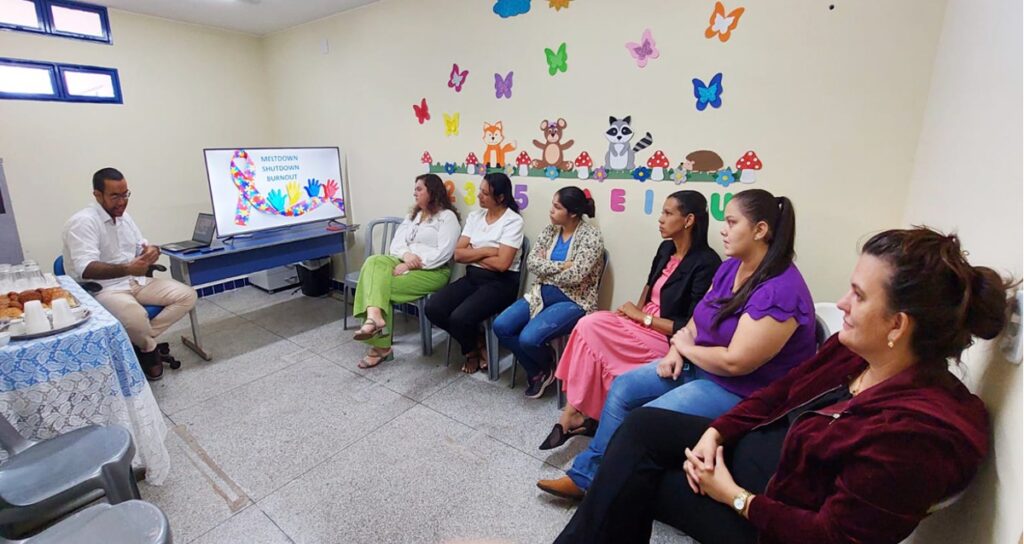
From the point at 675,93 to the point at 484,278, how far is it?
149cm

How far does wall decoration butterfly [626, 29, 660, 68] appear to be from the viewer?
2273mm

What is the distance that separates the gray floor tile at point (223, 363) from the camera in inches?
103

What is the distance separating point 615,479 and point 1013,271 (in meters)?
0.98

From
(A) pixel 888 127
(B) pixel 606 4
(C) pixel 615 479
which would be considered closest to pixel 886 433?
(C) pixel 615 479

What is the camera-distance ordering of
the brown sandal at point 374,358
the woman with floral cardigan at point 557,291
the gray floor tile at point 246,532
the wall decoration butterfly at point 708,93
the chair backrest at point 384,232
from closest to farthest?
1. the gray floor tile at point 246,532
2. the wall decoration butterfly at point 708,93
3. the woman with floral cardigan at point 557,291
4. the brown sandal at point 374,358
5. the chair backrest at point 384,232

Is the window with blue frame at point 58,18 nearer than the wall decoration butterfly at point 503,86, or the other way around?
the wall decoration butterfly at point 503,86

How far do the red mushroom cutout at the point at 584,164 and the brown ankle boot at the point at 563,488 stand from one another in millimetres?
1637

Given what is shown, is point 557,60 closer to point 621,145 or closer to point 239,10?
point 621,145

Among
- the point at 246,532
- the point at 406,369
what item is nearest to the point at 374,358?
the point at 406,369

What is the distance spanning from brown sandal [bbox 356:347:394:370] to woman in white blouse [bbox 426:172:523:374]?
0.42 m

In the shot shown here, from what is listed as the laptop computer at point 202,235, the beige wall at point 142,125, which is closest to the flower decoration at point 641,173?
the laptop computer at point 202,235

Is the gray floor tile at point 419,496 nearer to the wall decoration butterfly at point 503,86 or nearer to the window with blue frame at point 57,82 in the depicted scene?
the wall decoration butterfly at point 503,86

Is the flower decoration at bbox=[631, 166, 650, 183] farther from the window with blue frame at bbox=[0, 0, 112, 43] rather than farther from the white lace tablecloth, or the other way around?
the window with blue frame at bbox=[0, 0, 112, 43]

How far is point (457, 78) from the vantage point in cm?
305
